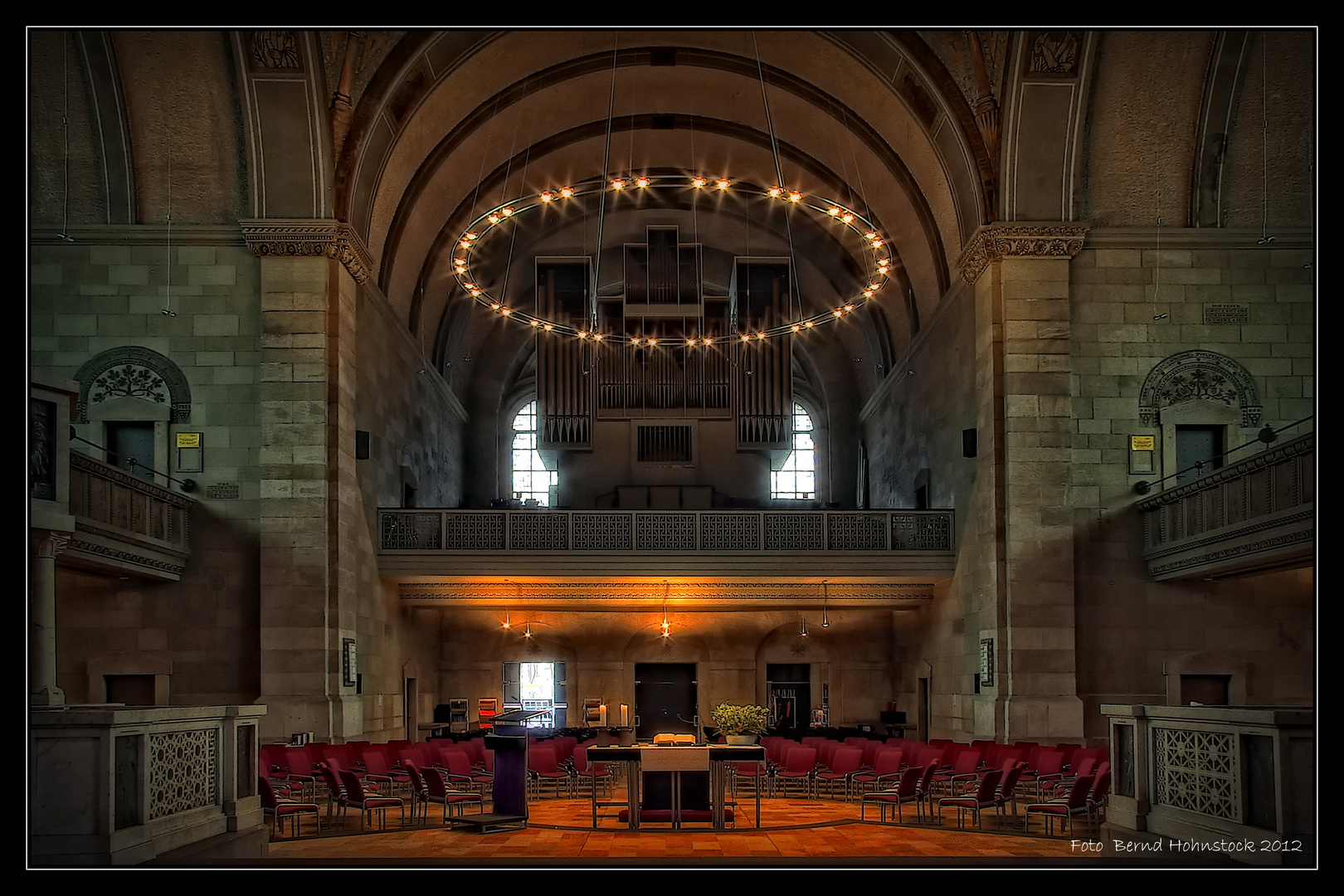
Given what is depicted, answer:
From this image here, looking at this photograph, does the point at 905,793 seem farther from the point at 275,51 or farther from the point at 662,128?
the point at 662,128

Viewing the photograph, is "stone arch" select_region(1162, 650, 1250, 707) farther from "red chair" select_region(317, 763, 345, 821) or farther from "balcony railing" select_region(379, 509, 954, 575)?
"red chair" select_region(317, 763, 345, 821)

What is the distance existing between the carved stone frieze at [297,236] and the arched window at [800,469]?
15080mm

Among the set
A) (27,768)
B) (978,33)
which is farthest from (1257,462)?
(27,768)

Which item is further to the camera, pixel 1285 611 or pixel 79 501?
pixel 1285 611

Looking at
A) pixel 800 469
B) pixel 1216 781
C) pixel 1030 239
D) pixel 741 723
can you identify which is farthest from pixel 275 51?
pixel 800 469

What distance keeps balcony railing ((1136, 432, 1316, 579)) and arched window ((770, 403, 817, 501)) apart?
13237mm

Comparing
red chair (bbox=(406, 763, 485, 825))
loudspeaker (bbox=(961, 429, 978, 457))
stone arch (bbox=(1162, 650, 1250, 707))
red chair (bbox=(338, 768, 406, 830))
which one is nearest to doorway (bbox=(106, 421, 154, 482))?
red chair (bbox=(338, 768, 406, 830))

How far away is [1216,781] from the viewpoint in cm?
747

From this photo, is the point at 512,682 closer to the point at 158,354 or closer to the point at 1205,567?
the point at 158,354

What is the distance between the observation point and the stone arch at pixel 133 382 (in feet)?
56.4

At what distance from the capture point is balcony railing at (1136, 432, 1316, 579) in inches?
529

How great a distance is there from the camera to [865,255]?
68.2 feet

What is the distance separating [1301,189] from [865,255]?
21.1 ft

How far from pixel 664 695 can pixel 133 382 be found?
39.5ft
